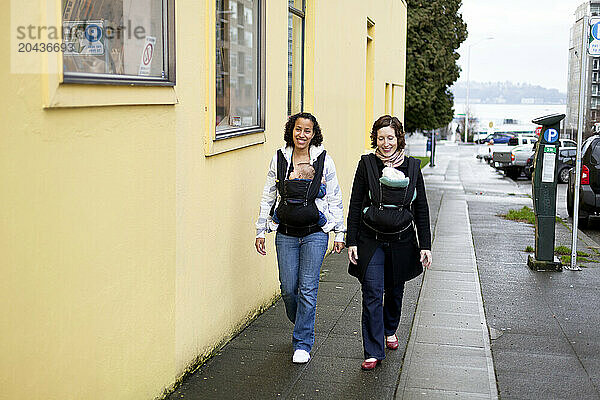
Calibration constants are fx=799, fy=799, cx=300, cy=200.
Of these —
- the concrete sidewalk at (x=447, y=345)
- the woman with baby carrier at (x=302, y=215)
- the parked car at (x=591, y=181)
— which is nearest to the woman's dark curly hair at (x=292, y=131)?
the woman with baby carrier at (x=302, y=215)

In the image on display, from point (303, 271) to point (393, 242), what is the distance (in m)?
0.68

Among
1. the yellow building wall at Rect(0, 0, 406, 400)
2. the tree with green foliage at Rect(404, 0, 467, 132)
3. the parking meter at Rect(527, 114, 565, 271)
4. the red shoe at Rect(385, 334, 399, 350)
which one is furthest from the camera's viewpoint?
the tree with green foliage at Rect(404, 0, 467, 132)

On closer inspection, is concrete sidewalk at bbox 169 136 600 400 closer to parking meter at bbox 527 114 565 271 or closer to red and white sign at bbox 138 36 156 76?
parking meter at bbox 527 114 565 271

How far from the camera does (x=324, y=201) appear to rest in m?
5.77

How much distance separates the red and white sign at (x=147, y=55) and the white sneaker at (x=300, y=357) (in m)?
2.32

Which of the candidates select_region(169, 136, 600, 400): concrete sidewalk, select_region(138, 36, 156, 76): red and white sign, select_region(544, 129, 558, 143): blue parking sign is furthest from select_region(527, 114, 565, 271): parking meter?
select_region(138, 36, 156, 76): red and white sign

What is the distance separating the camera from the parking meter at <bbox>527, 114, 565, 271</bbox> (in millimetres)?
9617

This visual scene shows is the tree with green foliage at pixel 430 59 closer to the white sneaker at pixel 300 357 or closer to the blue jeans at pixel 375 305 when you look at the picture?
the blue jeans at pixel 375 305

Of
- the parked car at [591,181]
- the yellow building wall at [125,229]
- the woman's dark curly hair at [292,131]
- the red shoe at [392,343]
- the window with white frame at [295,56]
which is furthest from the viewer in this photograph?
the parked car at [591,181]

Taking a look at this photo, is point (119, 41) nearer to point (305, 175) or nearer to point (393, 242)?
point (305, 175)

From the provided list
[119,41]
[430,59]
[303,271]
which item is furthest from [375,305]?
[430,59]

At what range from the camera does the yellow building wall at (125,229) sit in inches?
124

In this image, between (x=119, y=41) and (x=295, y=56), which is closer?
(x=119, y=41)

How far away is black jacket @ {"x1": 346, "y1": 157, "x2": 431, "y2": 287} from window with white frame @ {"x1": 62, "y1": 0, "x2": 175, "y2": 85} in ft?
5.31
